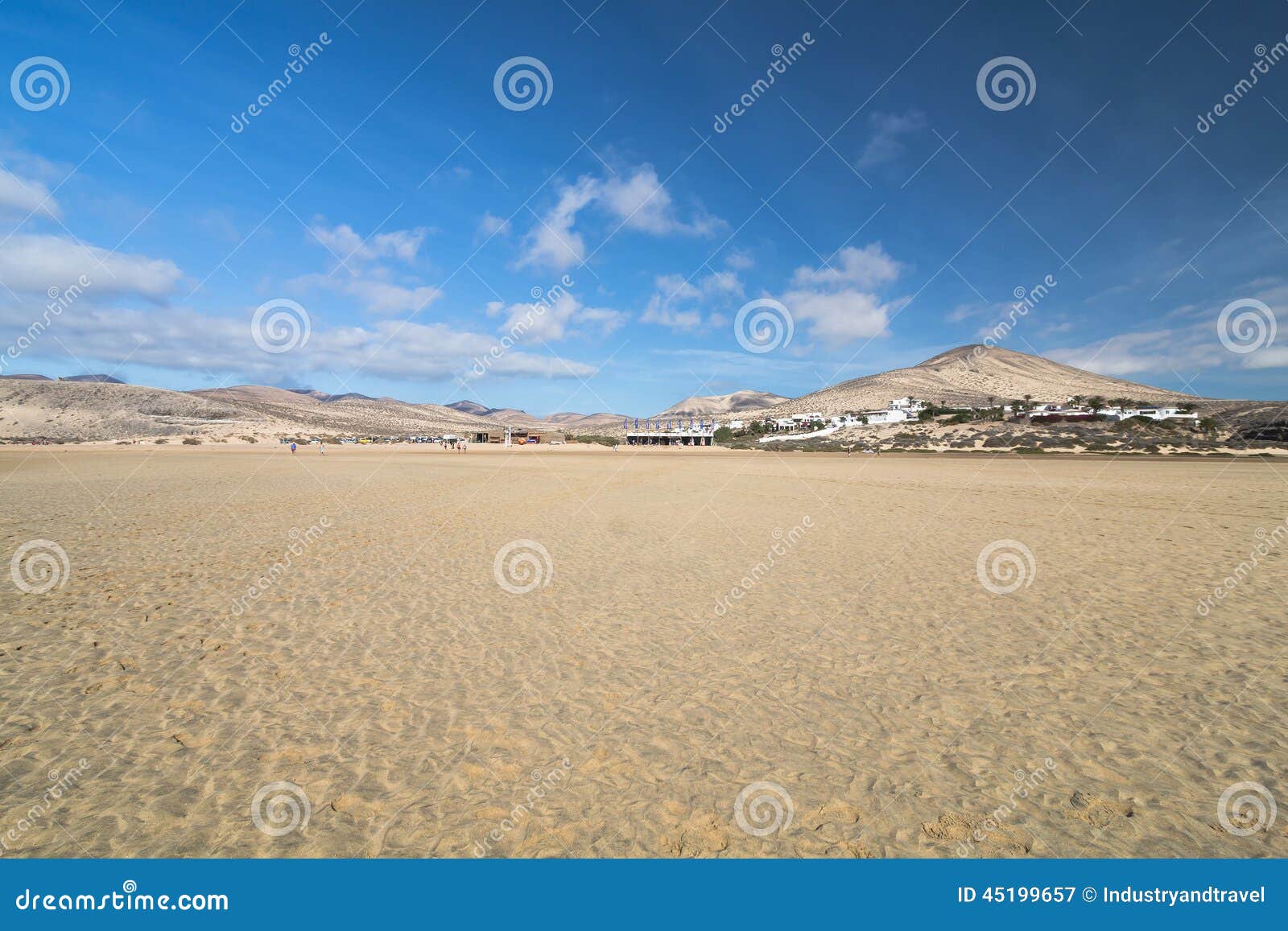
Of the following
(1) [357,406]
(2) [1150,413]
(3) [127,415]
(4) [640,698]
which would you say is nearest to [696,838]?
(4) [640,698]

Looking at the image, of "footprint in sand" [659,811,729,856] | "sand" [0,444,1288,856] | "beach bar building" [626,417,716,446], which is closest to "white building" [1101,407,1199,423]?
"beach bar building" [626,417,716,446]

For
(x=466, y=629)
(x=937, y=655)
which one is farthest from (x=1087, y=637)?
(x=466, y=629)

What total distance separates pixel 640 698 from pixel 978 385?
518ft

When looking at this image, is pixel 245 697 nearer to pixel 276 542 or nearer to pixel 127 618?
pixel 127 618

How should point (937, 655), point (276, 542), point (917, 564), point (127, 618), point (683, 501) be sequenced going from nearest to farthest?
1. point (937, 655)
2. point (127, 618)
3. point (917, 564)
4. point (276, 542)
5. point (683, 501)

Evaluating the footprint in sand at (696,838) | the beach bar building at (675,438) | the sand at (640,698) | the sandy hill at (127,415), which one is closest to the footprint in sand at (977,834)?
the sand at (640,698)

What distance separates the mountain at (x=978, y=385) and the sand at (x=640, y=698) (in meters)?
111

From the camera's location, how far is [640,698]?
576cm

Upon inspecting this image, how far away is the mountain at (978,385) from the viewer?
120 meters

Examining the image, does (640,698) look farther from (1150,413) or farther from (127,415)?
(127,415)

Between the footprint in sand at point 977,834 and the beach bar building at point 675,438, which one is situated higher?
the beach bar building at point 675,438

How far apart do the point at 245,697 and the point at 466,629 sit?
273 cm

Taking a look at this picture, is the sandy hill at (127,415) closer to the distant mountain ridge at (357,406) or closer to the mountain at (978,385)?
the distant mountain ridge at (357,406)
